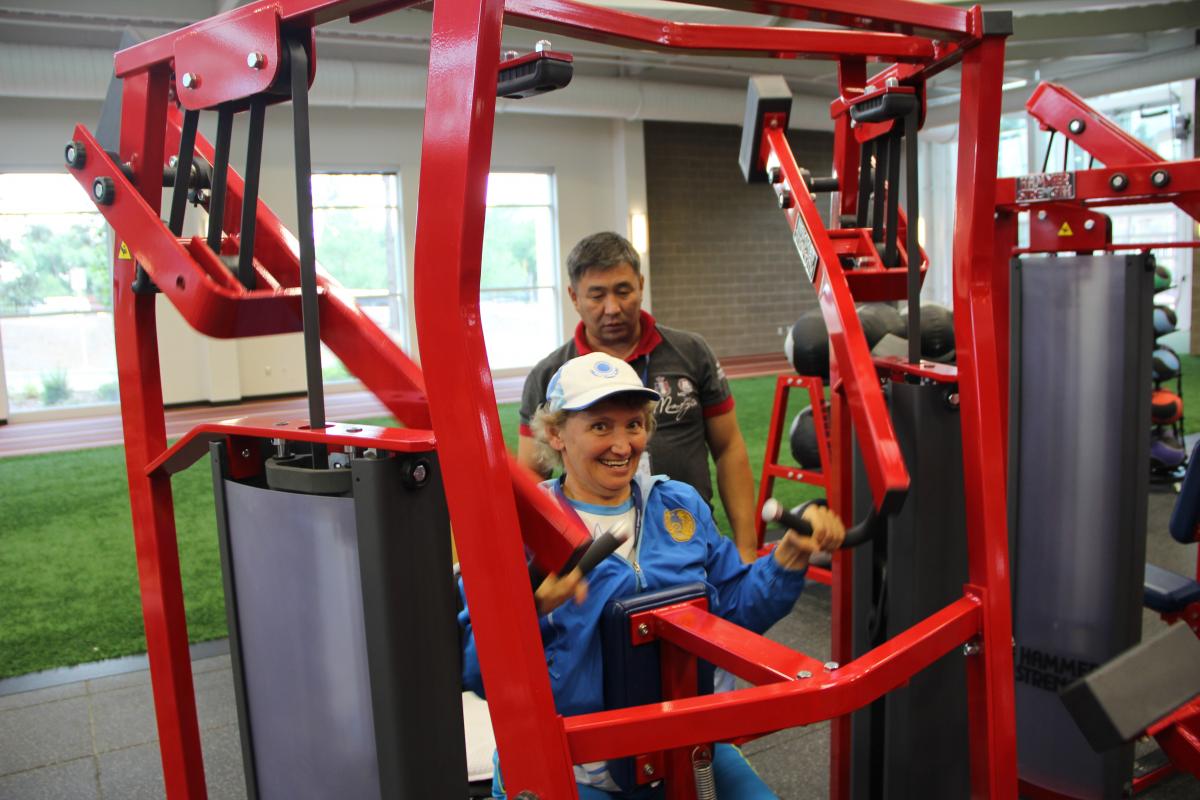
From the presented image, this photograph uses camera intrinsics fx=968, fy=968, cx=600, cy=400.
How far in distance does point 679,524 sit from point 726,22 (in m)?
7.76

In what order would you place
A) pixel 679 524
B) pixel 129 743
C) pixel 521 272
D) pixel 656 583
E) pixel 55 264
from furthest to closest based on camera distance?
pixel 521 272 → pixel 55 264 → pixel 129 743 → pixel 679 524 → pixel 656 583

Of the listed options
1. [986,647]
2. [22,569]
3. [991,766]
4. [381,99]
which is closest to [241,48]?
[986,647]

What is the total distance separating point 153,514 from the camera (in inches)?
58.6

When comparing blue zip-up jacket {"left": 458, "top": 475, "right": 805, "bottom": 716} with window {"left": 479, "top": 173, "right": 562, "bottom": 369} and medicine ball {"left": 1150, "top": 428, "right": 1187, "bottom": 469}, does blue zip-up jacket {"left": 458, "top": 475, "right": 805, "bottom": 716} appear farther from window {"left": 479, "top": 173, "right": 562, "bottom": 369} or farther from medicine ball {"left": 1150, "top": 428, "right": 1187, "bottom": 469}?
window {"left": 479, "top": 173, "right": 562, "bottom": 369}

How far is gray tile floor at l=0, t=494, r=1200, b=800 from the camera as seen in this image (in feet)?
8.80

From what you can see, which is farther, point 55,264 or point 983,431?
point 55,264

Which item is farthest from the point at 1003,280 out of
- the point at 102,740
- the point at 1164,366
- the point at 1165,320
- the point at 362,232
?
the point at 362,232

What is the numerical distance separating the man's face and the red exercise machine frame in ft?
2.67

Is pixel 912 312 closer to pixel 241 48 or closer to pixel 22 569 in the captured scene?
pixel 241 48

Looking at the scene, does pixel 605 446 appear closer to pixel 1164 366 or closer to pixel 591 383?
pixel 591 383

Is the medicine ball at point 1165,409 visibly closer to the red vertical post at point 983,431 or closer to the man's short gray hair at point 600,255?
the man's short gray hair at point 600,255

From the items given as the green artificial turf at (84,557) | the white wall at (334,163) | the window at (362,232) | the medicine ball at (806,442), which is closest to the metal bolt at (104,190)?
the green artificial turf at (84,557)

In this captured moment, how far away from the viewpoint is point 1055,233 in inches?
95.1

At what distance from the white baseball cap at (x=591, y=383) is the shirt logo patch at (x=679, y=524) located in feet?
0.70
